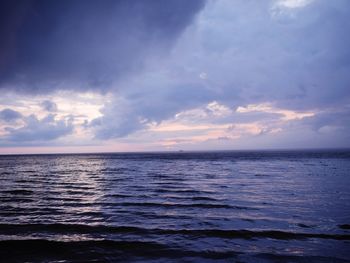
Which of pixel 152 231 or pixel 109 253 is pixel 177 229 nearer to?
pixel 152 231

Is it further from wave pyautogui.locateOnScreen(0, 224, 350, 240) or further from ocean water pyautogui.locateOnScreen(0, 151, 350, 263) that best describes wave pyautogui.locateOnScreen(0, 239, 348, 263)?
wave pyautogui.locateOnScreen(0, 224, 350, 240)

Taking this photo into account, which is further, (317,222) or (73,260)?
(317,222)

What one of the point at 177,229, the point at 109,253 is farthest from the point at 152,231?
the point at 109,253

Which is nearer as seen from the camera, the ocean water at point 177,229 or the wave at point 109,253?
the wave at point 109,253

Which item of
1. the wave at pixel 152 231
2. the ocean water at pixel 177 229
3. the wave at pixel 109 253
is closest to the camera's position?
the wave at pixel 109 253

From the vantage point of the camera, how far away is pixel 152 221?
53.3ft

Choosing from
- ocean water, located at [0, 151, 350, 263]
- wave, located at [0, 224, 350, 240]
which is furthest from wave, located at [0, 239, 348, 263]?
wave, located at [0, 224, 350, 240]

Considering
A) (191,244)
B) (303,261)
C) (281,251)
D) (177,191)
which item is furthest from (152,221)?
(177,191)

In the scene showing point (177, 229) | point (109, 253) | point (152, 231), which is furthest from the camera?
point (177, 229)

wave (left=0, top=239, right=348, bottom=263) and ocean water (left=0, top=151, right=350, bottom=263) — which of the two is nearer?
wave (left=0, top=239, right=348, bottom=263)

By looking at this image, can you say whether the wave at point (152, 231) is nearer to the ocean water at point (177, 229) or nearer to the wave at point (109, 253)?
the ocean water at point (177, 229)

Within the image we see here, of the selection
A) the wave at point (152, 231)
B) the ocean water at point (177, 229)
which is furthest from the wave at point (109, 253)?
the wave at point (152, 231)

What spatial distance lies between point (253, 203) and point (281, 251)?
33.5 ft

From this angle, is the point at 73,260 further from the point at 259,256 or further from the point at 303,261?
the point at 303,261
